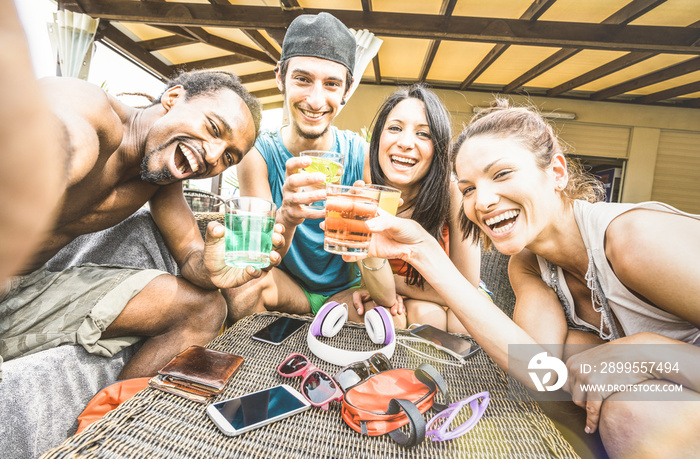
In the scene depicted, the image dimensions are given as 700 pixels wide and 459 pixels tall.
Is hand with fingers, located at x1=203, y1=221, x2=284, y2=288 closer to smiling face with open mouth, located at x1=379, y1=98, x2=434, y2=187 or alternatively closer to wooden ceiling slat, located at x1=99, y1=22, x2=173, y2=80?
smiling face with open mouth, located at x1=379, y1=98, x2=434, y2=187

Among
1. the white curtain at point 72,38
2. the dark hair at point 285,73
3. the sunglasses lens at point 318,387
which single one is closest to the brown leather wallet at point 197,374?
the sunglasses lens at point 318,387

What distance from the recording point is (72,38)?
5738 mm

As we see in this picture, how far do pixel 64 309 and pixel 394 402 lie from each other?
163 centimetres

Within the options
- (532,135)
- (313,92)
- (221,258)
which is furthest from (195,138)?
(532,135)

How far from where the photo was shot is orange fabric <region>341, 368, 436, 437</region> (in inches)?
36.8

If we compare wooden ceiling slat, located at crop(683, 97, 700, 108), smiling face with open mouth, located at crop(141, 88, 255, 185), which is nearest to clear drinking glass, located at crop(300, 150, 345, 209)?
smiling face with open mouth, located at crop(141, 88, 255, 185)

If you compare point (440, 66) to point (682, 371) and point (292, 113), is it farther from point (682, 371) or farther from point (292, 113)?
point (682, 371)

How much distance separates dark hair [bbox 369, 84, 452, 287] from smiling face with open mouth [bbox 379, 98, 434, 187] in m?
0.04

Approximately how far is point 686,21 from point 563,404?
275 inches

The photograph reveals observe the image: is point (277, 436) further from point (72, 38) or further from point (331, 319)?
point (72, 38)

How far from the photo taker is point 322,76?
2.56m

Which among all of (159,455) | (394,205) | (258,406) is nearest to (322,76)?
(394,205)

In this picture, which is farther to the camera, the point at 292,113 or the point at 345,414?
the point at 292,113

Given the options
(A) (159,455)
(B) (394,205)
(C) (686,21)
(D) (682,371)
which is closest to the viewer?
(A) (159,455)
